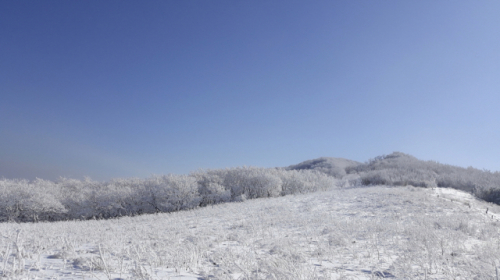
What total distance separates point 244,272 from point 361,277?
2147 millimetres

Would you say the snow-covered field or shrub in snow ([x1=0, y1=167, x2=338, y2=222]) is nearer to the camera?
the snow-covered field

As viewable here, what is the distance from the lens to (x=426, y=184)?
71.4 feet

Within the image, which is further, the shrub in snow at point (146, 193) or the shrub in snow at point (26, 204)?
the shrub in snow at point (146, 193)

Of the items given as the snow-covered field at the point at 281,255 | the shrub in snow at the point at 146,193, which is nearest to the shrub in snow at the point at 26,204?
the shrub in snow at the point at 146,193

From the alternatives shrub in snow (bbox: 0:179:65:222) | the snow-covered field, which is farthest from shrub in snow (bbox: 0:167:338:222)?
the snow-covered field

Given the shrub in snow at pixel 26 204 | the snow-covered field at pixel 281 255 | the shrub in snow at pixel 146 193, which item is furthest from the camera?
the shrub in snow at pixel 146 193

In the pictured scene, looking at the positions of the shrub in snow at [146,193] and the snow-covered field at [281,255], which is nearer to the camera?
the snow-covered field at [281,255]

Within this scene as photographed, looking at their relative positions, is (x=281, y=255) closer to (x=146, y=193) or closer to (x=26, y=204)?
(x=146, y=193)

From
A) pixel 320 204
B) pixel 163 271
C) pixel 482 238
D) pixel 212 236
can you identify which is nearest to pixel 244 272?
pixel 163 271

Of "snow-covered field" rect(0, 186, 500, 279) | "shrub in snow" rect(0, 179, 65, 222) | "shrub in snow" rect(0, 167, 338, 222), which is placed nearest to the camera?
"snow-covered field" rect(0, 186, 500, 279)

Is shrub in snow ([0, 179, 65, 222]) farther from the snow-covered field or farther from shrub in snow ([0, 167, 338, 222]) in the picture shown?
the snow-covered field

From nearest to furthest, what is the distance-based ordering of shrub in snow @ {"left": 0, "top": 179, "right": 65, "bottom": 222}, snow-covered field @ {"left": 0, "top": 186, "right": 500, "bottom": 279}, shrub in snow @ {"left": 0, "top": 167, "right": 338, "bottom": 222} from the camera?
snow-covered field @ {"left": 0, "top": 186, "right": 500, "bottom": 279}, shrub in snow @ {"left": 0, "top": 179, "right": 65, "bottom": 222}, shrub in snow @ {"left": 0, "top": 167, "right": 338, "bottom": 222}

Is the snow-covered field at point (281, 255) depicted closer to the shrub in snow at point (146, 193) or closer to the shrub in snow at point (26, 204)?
the shrub in snow at point (146, 193)

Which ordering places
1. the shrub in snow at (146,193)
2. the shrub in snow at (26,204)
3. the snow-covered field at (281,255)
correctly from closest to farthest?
the snow-covered field at (281,255) → the shrub in snow at (26,204) → the shrub in snow at (146,193)
